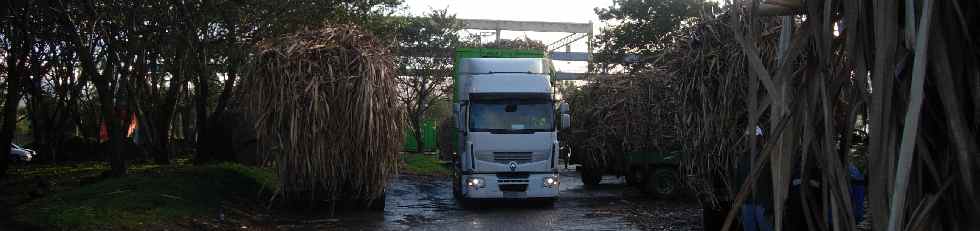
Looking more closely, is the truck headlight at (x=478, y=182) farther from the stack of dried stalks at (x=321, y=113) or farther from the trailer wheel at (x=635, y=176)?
the trailer wheel at (x=635, y=176)

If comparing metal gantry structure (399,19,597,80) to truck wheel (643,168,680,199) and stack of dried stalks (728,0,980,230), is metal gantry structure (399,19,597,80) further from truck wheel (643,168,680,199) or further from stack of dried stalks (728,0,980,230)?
stack of dried stalks (728,0,980,230)

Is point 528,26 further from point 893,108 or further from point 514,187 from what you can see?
point 893,108

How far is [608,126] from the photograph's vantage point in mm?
21672

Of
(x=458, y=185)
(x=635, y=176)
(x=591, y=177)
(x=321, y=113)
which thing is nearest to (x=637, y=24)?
(x=591, y=177)

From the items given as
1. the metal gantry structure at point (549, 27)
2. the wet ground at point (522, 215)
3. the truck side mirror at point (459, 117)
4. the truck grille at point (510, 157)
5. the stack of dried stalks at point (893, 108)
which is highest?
the metal gantry structure at point (549, 27)

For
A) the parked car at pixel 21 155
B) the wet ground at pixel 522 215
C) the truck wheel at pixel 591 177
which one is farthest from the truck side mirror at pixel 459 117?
the parked car at pixel 21 155

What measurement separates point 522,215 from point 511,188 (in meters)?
1.02

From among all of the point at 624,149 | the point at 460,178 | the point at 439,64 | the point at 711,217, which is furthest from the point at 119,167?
the point at 439,64

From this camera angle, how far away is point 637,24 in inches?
1227

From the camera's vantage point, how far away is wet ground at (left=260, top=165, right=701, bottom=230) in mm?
13320

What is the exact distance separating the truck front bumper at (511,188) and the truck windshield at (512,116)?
923mm

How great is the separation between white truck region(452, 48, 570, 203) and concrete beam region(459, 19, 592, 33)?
35.1 metres

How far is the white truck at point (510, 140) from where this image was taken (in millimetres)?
15922

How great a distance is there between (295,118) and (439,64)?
2926cm
